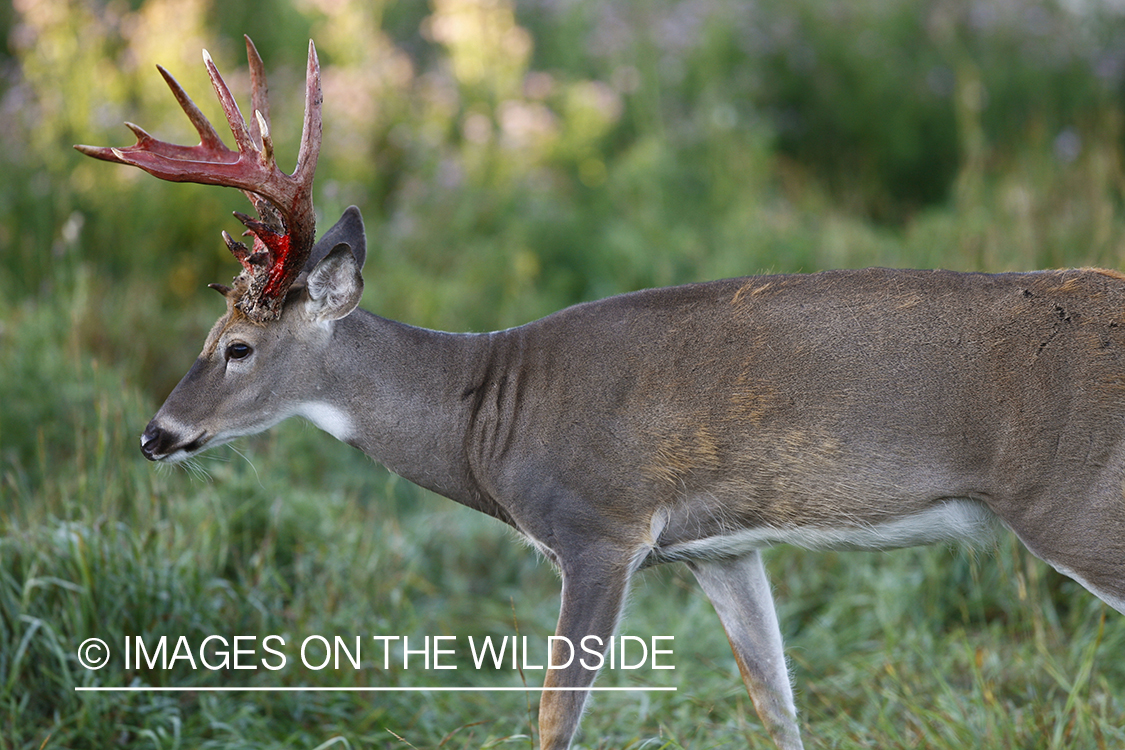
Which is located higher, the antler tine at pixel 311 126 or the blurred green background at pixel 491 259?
the antler tine at pixel 311 126

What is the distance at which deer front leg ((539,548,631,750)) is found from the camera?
3.40 meters

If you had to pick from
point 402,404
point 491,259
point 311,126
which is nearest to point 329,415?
point 402,404

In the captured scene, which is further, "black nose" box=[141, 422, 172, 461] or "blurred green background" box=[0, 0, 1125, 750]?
"blurred green background" box=[0, 0, 1125, 750]

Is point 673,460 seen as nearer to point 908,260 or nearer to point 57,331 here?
point 908,260

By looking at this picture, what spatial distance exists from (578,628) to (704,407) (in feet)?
2.40

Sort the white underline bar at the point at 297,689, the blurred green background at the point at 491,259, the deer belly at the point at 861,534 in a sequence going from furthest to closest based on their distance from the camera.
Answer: the blurred green background at the point at 491,259, the white underline bar at the point at 297,689, the deer belly at the point at 861,534

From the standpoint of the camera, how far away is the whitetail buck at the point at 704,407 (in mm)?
3133

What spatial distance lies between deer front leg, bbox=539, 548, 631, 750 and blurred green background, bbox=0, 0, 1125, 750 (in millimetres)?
184

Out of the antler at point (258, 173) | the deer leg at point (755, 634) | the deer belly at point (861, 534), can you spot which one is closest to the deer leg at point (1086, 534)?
the deer belly at point (861, 534)

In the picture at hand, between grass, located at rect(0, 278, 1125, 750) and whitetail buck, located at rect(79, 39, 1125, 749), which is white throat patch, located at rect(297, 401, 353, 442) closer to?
whitetail buck, located at rect(79, 39, 1125, 749)

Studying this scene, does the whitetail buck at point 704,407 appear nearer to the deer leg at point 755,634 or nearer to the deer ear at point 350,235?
the deer leg at point 755,634

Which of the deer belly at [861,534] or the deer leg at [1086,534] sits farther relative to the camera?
the deer belly at [861,534]

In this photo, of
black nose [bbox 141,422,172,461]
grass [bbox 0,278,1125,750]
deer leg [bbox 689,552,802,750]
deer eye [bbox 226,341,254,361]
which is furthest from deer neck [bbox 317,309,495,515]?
deer leg [bbox 689,552,802,750]

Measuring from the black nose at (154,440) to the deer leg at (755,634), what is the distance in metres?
1.68
